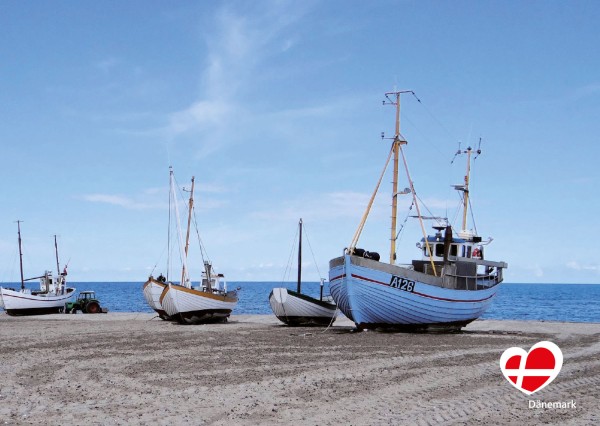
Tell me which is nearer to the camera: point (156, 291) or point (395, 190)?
point (395, 190)

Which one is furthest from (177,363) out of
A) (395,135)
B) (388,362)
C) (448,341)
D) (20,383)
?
(395,135)

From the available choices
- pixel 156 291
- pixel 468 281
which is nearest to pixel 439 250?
pixel 468 281

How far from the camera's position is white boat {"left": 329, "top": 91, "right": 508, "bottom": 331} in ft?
106

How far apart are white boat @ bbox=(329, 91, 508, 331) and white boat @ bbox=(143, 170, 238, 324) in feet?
32.3

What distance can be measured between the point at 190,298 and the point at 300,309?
6783mm

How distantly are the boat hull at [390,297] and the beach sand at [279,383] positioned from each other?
3466 mm

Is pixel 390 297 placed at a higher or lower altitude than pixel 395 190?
lower

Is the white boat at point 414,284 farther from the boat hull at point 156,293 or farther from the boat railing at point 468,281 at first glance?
the boat hull at point 156,293

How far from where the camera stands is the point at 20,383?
1762 cm

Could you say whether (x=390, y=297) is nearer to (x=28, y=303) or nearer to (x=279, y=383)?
(x=279, y=383)

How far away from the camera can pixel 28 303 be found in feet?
197

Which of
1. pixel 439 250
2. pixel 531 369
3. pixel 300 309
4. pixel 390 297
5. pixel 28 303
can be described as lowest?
pixel 531 369

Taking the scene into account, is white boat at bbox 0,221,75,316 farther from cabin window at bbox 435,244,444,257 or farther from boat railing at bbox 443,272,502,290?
boat railing at bbox 443,272,502,290

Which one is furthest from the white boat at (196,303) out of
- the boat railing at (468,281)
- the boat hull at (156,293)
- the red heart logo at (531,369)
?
the red heart logo at (531,369)
